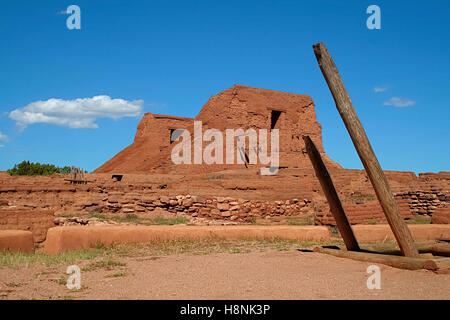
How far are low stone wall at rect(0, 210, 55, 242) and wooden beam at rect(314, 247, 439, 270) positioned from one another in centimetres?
545

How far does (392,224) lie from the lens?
17.9 feet

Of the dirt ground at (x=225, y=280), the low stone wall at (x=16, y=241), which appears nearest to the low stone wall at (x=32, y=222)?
the low stone wall at (x=16, y=241)

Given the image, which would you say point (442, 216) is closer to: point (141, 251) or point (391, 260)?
point (391, 260)

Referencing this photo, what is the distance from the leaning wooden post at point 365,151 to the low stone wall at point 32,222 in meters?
6.03

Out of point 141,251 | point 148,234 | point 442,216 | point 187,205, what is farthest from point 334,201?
point 187,205

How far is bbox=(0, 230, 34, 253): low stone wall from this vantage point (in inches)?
269

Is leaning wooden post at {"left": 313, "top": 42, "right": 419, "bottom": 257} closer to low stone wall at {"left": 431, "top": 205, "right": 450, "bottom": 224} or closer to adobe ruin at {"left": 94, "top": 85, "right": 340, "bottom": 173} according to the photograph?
low stone wall at {"left": 431, "top": 205, "right": 450, "bottom": 224}

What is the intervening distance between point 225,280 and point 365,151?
2460 millimetres

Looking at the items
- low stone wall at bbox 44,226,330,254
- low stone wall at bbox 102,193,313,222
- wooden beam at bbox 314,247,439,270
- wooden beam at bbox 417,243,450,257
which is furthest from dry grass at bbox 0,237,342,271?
low stone wall at bbox 102,193,313,222

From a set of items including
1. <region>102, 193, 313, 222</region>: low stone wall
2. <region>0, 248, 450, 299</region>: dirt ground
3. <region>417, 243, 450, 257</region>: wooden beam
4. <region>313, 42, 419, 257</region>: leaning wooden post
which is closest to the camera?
<region>0, 248, 450, 299</region>: dirt ground

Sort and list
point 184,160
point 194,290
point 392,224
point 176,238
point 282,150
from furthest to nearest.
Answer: point 282,150 → point 184,160 → point 176,238 → point 392,224 → point 194,290

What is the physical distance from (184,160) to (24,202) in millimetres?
11604
